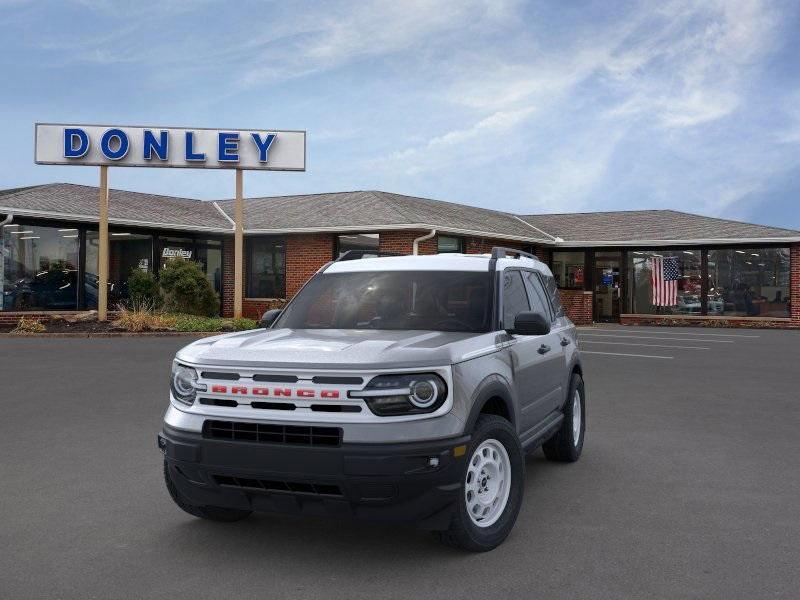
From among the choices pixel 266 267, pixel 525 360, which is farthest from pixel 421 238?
pixel 525 360

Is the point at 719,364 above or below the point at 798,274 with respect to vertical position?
below

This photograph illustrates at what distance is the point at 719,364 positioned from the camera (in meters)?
15.4

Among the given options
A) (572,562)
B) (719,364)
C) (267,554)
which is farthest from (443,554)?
(719,364)

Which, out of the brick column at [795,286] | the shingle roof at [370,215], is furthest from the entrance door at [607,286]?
the brick column at [795,286]

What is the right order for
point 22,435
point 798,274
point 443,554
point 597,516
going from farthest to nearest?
point 798,274 < point 22,435 < point 597,516 < point 443,554

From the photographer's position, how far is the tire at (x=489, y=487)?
4.36 m

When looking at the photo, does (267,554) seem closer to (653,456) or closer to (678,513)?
(678,513)

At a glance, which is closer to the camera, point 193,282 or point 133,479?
point 133,479

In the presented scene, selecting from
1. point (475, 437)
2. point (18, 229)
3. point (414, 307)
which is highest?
point (18, 229)

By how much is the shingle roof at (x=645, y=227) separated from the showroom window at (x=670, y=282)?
918mm

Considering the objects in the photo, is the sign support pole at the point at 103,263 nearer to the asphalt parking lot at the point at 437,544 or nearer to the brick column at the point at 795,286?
the asphalt parking lot at the point at 437,544

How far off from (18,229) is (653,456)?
2198cm

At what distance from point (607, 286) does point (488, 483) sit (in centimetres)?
2802

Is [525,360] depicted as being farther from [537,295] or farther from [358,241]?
[358,241]
